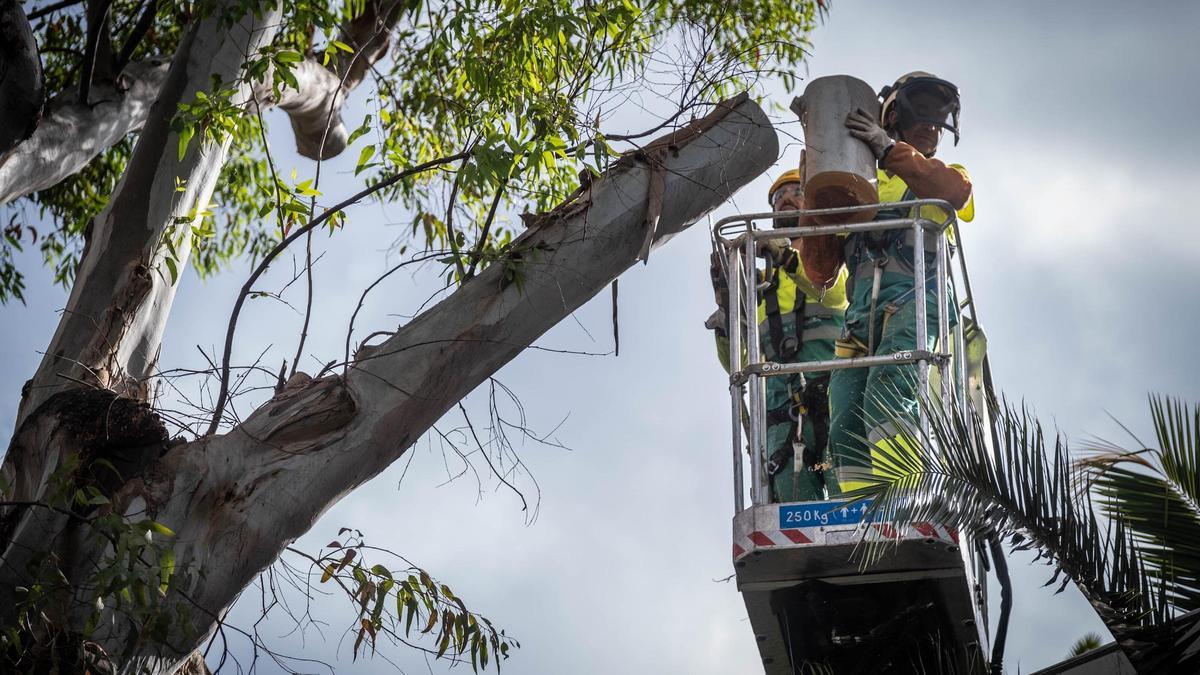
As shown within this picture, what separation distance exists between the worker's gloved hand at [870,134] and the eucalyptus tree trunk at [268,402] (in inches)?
62.4

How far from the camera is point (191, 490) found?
4.11 metres

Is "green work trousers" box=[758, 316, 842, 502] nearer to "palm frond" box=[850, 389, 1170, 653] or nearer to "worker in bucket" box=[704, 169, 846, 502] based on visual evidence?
"worker in bucket" box=[704, 169, 846, 502]

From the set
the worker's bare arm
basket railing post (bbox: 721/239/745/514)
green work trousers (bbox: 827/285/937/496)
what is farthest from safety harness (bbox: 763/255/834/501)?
the worker's bare arm

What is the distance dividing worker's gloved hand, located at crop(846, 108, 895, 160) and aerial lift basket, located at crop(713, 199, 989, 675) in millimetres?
310

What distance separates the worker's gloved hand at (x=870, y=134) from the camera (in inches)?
248

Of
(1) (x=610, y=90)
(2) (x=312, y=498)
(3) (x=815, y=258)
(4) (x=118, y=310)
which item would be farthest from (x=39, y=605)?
(3) (x=815, y=258)

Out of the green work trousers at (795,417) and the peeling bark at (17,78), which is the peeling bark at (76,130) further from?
the green work trousers at (795,417)

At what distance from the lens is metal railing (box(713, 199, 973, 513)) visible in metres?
5.46

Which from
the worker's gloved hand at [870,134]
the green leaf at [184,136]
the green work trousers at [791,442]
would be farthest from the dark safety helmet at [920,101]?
the green leaf at [184,136]

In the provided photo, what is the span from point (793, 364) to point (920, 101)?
1.92 m

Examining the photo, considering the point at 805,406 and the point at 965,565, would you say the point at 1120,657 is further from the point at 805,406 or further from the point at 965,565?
the point at 805,406

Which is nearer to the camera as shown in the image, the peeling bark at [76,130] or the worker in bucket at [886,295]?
the worker in bucket at [886,295]

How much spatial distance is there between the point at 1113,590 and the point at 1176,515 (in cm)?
29

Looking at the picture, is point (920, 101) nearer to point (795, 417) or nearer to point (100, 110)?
point (795, 417)
